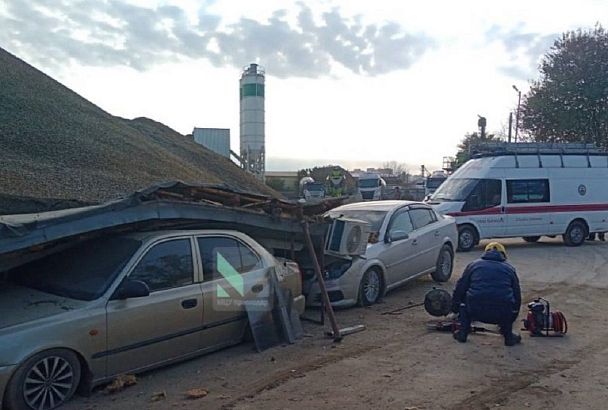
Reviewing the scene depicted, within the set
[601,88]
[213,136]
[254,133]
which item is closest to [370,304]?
[601,88]

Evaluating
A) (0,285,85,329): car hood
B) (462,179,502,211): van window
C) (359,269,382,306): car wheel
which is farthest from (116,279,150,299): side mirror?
(462,179,502,211): van window

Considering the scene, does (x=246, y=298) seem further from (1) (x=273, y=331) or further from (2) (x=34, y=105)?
(2) (x=34, y=105)

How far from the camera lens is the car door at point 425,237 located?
1073 cm

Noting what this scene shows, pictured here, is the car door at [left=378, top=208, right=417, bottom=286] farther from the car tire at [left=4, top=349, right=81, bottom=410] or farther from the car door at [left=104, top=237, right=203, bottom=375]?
the car tire at [left=4, top=349, right=81, bottom=410]

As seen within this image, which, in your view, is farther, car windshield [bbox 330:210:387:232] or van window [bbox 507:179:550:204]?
van window [bbox 507:179:550:204]

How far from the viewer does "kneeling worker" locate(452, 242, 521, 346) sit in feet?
23.5

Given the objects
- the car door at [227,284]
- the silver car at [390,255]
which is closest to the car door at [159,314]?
the car door at [227,284]

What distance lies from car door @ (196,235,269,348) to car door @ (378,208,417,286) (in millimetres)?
3056

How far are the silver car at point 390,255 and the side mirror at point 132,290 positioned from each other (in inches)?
138

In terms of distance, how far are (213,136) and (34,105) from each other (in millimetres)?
20678

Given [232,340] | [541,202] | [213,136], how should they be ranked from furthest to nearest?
[213,136] < [541,202] < [232,340]

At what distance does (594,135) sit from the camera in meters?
32.6

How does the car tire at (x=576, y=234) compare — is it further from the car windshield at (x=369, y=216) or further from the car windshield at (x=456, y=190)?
the car windshield at (x=369, y=216)

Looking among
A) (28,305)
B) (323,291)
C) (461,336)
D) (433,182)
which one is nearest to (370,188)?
(433,182)
